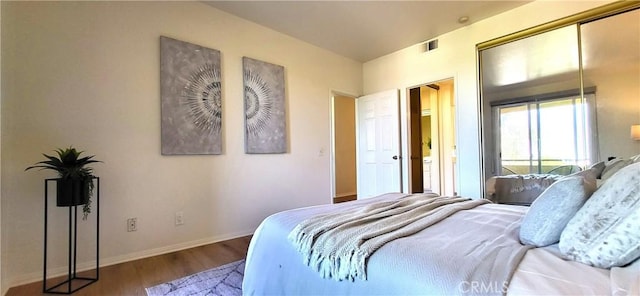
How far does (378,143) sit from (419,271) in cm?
354

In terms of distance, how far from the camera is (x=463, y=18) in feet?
10.7

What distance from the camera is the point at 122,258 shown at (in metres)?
2.40

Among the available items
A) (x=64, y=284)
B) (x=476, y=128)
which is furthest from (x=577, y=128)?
(x=64, y=284)

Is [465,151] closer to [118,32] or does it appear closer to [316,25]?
[316,25]

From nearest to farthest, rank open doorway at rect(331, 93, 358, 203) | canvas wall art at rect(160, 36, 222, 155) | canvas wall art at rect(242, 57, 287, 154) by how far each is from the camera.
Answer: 1. canvas wall art at rect(160, 36, 222, 155)
2. canvas wall art at rect(242, 57, 287, 154)
3. open doorway at rect(331, 93, 358, 203)

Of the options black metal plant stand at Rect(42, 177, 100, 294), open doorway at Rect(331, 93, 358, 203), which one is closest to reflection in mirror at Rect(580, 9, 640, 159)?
open doorway at Rect(331, 93, 358, 203)

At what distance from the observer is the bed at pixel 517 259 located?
0.77 meters

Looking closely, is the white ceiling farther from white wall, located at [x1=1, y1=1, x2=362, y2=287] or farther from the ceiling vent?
white wall, located at [x1=1, y1=1, x2=362, y2=287]

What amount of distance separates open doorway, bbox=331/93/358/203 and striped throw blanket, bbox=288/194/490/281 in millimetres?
4393

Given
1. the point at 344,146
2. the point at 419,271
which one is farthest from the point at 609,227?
the point at 344,146

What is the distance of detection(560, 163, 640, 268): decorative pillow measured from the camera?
82 centimetres

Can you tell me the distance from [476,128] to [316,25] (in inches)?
89.7

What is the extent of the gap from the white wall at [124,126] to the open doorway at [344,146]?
243 cm

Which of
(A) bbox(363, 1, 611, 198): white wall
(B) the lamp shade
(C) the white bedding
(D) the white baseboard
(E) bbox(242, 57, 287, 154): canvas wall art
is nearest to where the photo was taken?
(C) the white bedding
